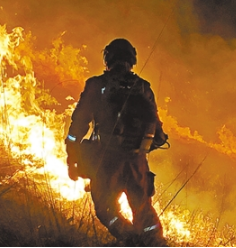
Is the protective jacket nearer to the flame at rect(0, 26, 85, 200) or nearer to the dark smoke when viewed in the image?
the flame at rect(0, 26, 85, 200)

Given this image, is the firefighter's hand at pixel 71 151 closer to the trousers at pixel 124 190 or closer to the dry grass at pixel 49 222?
the trousers at pixel 124 190

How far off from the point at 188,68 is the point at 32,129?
6.36ft

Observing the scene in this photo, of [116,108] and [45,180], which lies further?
[45,180]

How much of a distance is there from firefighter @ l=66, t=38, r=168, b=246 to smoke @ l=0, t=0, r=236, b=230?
1.68 meters

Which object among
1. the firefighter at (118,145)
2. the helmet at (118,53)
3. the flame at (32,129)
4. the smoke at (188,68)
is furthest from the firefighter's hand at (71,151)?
the smoke at (188,68)

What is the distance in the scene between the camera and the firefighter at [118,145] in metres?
2.41

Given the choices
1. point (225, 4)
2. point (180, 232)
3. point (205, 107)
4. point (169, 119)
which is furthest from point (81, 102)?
point (225, 4)

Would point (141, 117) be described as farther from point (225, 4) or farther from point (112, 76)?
point (225, 4)

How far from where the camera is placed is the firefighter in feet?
7.91

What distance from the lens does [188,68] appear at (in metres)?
4.33

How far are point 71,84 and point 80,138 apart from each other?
5.81ft

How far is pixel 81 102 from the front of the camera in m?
2.46

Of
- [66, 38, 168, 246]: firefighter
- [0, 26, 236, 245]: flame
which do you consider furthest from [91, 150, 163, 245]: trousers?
[0, 26, 236, 245]: flame

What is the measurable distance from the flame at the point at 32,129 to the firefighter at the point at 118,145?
89cm
